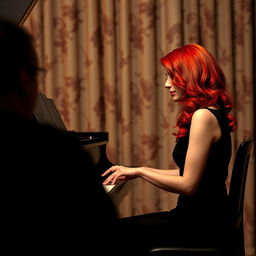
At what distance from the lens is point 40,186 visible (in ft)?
1.85

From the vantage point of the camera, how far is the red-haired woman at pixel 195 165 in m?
1.50

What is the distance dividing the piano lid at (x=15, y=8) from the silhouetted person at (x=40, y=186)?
1.17 meters

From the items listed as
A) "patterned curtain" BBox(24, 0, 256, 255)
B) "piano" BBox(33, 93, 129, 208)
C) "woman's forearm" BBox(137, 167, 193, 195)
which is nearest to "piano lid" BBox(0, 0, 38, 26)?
"piano" BBox(33, 93, 129, 208)

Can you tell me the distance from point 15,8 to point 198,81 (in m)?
0.88

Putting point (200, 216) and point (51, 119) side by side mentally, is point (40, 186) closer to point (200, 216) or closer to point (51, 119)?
point (200, 216)

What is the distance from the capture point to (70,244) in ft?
1.92

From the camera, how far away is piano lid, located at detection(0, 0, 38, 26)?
1.68m

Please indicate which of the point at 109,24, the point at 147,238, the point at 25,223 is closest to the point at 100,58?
the point at 109,24

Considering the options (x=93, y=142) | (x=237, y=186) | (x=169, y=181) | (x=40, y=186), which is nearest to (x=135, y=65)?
(x=93, y=142)

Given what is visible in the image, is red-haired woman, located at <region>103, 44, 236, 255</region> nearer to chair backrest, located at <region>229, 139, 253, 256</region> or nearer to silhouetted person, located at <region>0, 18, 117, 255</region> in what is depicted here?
chair backrest, located at <region>229, 139, 253, 256</region>

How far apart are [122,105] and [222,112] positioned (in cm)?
129

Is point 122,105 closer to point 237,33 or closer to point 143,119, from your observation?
point 143,119

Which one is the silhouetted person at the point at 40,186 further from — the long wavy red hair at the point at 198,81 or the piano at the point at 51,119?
the long wavy red hair at the point at 198,81

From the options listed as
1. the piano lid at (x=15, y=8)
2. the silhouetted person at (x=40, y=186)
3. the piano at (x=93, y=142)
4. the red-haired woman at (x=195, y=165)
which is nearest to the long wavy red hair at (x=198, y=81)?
the red-haired woman at (x=195, y=165)
